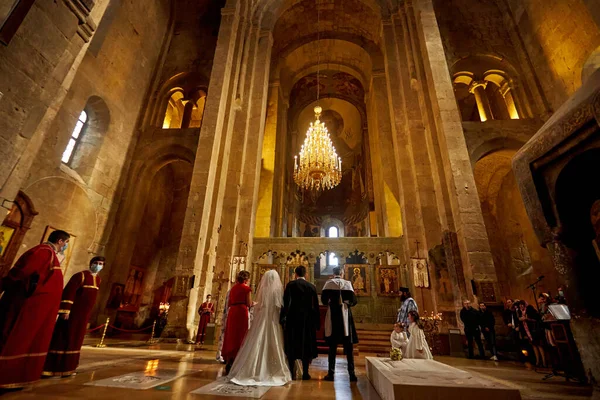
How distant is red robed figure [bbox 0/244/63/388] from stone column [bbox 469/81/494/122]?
620 inches

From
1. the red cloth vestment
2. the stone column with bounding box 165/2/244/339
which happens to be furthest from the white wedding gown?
the stone column with bounding box 165/2/244/339

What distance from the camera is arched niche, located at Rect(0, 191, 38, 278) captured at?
25.7 ft

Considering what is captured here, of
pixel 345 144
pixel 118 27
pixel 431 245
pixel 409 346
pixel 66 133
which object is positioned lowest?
pixel 409 346

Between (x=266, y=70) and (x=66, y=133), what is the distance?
29.3ft

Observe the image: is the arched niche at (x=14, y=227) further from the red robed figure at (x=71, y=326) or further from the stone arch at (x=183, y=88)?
the stone arch at (x=183, y=88)

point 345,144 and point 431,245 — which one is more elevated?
point 345,144

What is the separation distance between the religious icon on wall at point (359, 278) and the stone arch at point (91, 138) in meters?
10.4

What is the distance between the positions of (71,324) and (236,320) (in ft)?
6.49

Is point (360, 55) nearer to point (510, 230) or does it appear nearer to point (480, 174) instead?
point (480, 174)

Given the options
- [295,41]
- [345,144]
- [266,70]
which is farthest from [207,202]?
[345,144]

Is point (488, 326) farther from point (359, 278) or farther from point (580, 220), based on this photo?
point (580, 220)

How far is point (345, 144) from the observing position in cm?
2488

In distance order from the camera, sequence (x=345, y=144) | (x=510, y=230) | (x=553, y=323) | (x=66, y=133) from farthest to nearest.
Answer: (x=345, y=144) → (x=510, y=230) → (x=66, y=133) → (x=553, y=323)

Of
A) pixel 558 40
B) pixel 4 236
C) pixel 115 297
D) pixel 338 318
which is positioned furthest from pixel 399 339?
pixel 558 40
